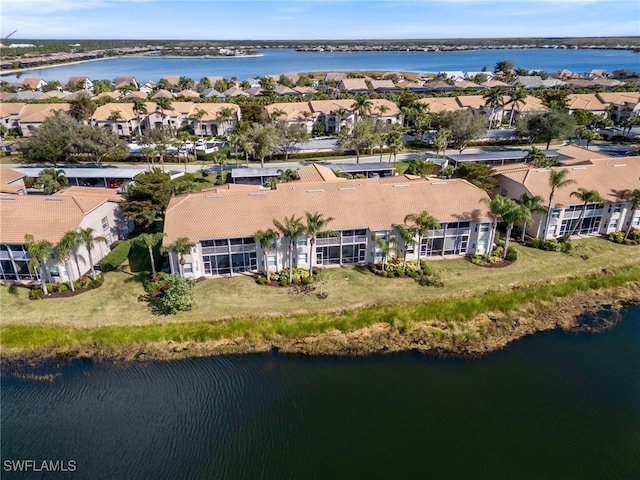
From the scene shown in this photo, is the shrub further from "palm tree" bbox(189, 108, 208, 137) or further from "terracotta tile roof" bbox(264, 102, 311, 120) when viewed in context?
"terracotta tile roof" bbox(264, 102, 311, 120)

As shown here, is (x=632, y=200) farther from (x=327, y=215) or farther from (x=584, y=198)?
(x=327, y=215)

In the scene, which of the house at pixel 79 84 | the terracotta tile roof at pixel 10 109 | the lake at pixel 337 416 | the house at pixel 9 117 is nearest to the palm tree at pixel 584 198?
the lake at pixel 337 416

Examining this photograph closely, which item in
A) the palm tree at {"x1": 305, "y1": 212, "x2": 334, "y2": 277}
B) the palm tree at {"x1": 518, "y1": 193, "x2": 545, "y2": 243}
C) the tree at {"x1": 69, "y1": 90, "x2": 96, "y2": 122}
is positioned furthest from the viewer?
the tree at {"x1": 69, "y1": 90, "x2": 96, "y2": 122}

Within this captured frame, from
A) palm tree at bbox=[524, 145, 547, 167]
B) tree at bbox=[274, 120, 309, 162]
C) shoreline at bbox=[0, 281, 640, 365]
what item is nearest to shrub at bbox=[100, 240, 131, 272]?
shoreline at bbox=[0, 281, 640, 365]

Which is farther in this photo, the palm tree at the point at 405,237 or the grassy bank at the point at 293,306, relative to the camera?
the palm tree at the point at 405,237

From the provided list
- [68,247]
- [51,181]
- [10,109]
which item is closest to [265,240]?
[68,247]

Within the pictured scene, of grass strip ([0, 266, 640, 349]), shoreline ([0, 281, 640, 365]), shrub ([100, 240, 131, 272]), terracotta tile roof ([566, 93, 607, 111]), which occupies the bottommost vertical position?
shoreline ([0, 281, 640, 365])

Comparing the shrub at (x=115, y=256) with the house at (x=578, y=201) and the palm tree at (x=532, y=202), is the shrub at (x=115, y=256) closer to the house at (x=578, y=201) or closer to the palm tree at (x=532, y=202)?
the palm tree at (x=532, y=202)
